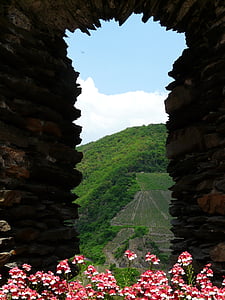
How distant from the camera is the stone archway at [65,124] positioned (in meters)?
4.05

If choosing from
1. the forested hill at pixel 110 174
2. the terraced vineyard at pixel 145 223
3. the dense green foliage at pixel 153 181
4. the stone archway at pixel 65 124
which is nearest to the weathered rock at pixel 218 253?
the stone archway at pixel 65 124

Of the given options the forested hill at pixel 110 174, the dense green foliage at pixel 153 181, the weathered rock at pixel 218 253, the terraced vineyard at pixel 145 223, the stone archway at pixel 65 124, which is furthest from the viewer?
the dense green foliage at pixel 153 181

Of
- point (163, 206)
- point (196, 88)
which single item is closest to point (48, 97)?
point (196, 88)

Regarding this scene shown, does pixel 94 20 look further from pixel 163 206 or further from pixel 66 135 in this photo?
pixel 163 206

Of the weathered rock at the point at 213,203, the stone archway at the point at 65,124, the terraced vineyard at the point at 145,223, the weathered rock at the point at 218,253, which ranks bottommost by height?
the terraced vineyard at the point at 145,223

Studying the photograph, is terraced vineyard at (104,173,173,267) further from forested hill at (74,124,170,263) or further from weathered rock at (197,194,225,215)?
weathered rock at (197,194,225,215)

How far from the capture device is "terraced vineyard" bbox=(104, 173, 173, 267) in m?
19.9

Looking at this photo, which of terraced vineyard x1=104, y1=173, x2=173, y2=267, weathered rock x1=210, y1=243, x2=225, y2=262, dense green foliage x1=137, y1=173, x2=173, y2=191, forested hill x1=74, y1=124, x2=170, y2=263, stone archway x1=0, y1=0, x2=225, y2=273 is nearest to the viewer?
weathered rock x1=210, y1=243, x2=225, y2=262

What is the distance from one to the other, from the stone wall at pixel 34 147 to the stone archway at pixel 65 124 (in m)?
0.02

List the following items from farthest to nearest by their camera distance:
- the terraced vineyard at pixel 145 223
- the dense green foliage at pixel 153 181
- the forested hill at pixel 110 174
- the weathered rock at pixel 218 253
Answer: the dense green foliage at pixel 153 181 < the forested hill at pixel 110 174 < the terraced vineyard at pixel 145 223 < the weathered rock at pixel 218 253

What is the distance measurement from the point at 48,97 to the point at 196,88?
110 inches

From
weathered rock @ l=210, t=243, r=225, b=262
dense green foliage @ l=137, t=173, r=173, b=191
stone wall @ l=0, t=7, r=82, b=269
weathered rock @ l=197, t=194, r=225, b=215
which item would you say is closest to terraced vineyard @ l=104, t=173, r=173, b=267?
dense green foliage @ l=137, t=173, r=173, b=191

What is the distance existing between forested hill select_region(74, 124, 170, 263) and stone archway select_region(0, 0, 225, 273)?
16150 mm

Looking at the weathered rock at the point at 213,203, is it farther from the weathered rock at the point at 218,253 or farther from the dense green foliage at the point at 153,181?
the dense green foliage at the point at 153,181
